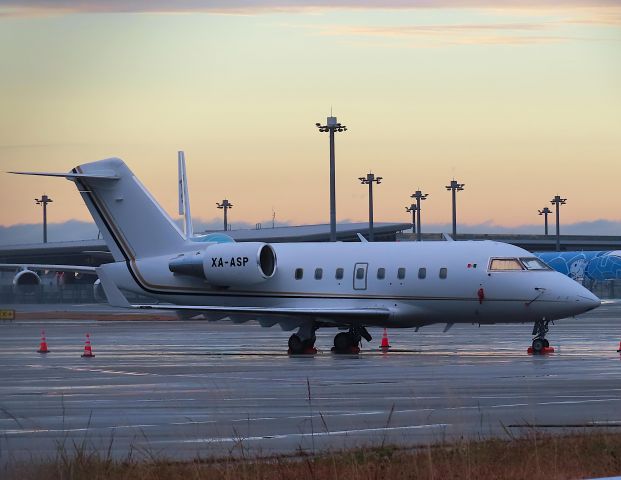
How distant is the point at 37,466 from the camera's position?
39.1 feet

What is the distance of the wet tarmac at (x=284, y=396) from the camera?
15734 mm

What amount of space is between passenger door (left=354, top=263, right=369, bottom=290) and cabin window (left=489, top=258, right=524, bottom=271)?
3.82 m

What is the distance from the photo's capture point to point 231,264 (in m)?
39.1

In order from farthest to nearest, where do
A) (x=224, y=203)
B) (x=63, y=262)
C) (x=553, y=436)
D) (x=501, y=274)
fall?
(x=224, y=203)
(x=63, y=262)
(x=501, y=274)
(x=553, y=436)

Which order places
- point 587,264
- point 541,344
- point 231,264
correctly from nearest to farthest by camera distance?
1. point 541,344
2. point 231,264
3. point 587,264

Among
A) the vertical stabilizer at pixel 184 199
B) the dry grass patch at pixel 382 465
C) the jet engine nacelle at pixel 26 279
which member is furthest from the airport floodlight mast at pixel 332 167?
the dry grass patch at pixel 382 465

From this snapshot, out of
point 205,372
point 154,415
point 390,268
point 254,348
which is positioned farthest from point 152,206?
point 154,415

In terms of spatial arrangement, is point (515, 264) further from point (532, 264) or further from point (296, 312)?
point (296, 312)

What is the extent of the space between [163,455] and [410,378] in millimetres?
12157

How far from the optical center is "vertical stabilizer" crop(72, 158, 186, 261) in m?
41.3

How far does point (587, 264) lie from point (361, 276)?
6868 centimetres

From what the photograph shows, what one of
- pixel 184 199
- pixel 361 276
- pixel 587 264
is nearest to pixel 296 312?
pixel 361 276

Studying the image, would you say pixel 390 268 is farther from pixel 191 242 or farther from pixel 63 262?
pixel 63 262

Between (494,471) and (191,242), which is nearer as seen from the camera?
(494,471)
